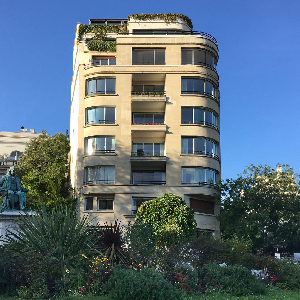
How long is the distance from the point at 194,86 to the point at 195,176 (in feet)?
30.5

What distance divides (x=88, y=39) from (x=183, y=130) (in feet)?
51.6

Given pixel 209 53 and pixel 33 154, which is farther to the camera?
pixel 33 154

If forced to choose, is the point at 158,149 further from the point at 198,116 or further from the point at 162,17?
the point at 162,17

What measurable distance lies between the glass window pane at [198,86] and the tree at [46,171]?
1660 centimetres

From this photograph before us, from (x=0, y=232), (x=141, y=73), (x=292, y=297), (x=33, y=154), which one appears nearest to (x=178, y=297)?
(x=292, y=297)

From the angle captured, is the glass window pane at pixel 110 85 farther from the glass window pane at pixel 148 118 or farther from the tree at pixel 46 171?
the tree at pixel 46 171

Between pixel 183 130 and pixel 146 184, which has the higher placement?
pixel 183 130

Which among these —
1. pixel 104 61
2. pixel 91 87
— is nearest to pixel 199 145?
pixel 91 87

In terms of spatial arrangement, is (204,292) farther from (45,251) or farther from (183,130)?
(183,130)

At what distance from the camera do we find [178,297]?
54.5 ft

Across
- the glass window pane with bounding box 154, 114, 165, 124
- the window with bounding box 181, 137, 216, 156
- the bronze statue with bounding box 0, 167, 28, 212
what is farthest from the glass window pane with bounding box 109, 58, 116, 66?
the bronze statue with bounding box 0, 167, 28, 212

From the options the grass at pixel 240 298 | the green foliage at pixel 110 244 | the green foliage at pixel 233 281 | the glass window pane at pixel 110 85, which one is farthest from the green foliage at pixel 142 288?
the glass window pane at pixel 110 85

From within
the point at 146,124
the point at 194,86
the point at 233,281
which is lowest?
the point at 233,281

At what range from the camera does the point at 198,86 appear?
4984 centimetres
